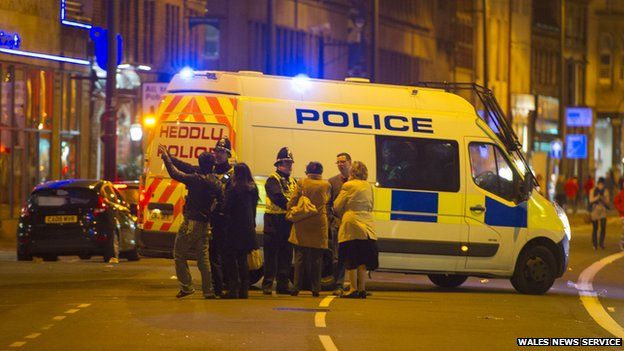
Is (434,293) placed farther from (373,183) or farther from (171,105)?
(171,105)

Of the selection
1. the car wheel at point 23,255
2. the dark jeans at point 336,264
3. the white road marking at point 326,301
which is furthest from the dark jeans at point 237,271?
the car wheel at point 23,255

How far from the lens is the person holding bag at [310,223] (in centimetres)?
1883

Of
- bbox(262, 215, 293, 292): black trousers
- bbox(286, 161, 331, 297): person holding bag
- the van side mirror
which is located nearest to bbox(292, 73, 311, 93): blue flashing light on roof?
bbox(286, 161, 331, 297): person holding bag

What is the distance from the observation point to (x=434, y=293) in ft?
67.6

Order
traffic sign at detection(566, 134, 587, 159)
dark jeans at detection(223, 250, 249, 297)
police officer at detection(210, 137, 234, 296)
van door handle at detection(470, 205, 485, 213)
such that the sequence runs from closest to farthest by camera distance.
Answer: dark jeans at detection(223, 250, 249, 297) < police officer at detection(210, 137, 234, 296) < van door handle at detection(470, 205, 485, 213) < traffic sign at detection(566, 134, 587, 159)

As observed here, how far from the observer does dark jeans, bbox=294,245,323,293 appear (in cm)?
1902

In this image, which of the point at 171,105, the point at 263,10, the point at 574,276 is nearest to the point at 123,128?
the point at 263,10

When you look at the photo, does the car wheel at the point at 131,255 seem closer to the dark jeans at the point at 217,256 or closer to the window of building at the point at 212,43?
the dark jeans at the point at 217,256

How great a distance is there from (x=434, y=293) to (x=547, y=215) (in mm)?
2059

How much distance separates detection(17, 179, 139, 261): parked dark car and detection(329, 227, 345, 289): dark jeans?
6.82m

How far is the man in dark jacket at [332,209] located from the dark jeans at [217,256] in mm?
1565

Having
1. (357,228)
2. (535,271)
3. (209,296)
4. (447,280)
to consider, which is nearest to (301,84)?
(357,228)

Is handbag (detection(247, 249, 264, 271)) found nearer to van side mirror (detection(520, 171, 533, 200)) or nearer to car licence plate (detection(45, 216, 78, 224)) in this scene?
van side mirror (detection(520, 171, 533, 200))

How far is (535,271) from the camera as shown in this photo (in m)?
21.1
